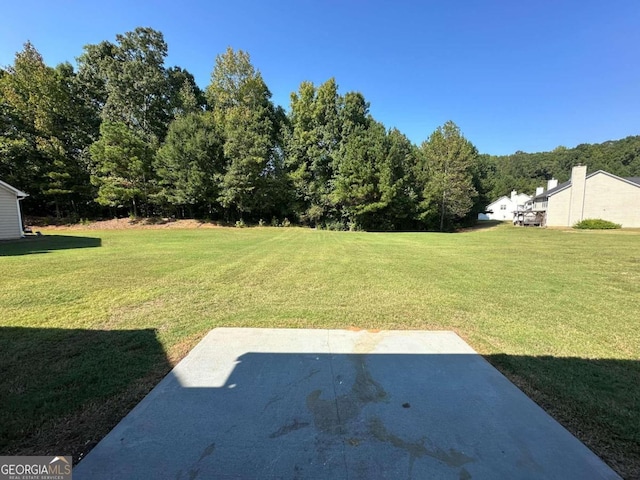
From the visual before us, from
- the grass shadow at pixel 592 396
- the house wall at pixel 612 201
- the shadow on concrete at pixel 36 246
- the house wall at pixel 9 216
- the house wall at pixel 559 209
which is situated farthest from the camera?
the house wall at pixel 559 209

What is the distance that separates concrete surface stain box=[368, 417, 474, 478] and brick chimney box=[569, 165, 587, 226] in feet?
123

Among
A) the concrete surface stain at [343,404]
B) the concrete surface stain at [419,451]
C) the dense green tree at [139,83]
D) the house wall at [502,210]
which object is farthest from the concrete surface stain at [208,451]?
the house wall at [502,210]

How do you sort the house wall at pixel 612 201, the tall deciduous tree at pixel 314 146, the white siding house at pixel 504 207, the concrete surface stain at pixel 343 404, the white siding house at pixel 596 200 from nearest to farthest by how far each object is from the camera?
1. the concrete surface stain at pixel 343 404
2. the house wall at pixel 612 201
3. the white siding house at pixel 596 200
4. the tall deciduous tree at pixel 314 146
5. the white siding house at pixel 504 207

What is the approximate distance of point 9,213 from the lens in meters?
15.0

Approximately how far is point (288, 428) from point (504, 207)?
6925 centimetres

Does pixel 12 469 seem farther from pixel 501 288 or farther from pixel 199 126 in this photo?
pixel 199 126

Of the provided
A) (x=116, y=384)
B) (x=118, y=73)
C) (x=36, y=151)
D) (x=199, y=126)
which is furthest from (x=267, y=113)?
(x=116, y=384)

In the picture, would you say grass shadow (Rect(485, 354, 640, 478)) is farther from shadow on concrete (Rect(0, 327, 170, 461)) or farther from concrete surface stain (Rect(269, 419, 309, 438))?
shadow on concrete (Rect(0, 327, 170, 461))

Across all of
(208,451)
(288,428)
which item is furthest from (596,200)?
(208,451)

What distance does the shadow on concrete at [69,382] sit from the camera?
6.45 ft

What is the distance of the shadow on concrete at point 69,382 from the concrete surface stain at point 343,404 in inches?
56.6

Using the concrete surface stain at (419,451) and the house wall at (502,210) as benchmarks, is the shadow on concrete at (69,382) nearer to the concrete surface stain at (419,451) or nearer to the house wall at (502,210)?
the concrete surface stain at (419,451)

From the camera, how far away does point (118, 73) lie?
90.9 feet

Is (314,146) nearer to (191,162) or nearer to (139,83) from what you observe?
(191,162)
